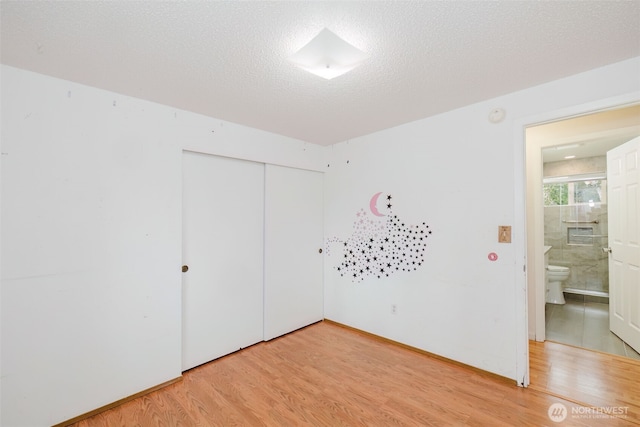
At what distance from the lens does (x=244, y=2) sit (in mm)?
1233

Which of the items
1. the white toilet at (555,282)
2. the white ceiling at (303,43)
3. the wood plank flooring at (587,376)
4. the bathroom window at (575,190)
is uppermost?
the white ceiling at (303,43)

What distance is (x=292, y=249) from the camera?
330 cm

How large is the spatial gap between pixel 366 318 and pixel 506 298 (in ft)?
4.82

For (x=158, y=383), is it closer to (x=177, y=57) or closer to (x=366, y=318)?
(x=366, y=318)

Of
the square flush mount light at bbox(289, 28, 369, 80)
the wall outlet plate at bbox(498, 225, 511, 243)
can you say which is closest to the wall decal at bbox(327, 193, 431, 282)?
the wall outlet plate at bbox(498, 225, 511, 243)

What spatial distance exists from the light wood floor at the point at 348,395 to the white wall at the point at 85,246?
335mm

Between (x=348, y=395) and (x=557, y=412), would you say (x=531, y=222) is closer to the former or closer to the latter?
(x=557, y=412)

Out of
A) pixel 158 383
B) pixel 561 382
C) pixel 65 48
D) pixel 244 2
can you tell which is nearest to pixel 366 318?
pixel 561 382

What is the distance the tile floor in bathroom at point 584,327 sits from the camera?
2.74m

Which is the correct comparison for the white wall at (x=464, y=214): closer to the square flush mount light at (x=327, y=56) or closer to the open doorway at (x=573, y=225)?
the open doorway at (x=573, y=225)

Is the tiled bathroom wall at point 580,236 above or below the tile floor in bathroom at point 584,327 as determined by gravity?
above

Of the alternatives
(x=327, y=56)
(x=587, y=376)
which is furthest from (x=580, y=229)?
(x=327, y=56)

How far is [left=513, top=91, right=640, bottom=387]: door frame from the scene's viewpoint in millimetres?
1915
